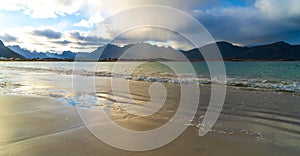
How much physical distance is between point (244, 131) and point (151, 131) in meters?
2.24

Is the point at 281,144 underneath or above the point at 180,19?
underneath

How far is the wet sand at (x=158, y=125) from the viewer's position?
4133mm

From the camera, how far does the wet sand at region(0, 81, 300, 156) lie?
4133 millimetres

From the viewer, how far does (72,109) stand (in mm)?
7871

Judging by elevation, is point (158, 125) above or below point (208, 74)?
below

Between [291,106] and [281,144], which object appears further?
[291,106]

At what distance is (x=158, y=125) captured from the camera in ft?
19.5

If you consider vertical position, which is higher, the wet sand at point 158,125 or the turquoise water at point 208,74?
the turquoise water at point 208,74

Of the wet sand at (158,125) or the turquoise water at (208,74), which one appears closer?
the wet sand at (158,125)

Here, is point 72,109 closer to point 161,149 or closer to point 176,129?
point 176,129

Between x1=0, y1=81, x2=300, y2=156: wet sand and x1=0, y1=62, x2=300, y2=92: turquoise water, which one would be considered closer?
x1=0, y1=81, x2=300, y2=156: wet sand

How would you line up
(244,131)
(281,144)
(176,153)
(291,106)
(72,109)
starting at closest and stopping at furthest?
(176,153) < (281,144) < (244,131) < (72,109) < (291,106)

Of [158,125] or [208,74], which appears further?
[208,74]

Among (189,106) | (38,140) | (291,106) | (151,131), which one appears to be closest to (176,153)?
(151,131)
